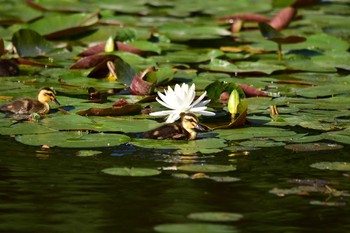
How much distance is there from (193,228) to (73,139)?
163 cm

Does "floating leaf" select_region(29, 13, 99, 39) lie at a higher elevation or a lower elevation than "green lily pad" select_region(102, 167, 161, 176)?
higher

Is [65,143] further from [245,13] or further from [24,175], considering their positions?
[245,13]

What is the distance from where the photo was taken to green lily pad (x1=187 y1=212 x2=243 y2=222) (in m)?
3.73

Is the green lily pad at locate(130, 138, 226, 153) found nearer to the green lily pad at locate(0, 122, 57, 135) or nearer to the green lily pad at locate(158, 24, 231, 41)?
the green lily pad at locate(0, 122, 57, 135)

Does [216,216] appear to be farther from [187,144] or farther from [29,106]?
[29,106]

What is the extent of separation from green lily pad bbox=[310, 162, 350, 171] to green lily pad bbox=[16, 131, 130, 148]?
3.40 feet

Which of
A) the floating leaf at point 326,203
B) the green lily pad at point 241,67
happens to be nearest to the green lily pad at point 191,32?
the green lily pad at point 241,67

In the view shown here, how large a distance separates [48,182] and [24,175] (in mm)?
189

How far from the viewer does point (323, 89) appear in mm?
6590

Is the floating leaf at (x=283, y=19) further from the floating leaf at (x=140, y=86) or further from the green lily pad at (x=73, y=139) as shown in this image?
the green lily pad at (x=73, y=139)

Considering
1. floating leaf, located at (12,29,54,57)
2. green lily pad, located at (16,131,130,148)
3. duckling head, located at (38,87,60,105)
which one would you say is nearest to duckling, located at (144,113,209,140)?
green lily pad, located at (16,131,130,148)

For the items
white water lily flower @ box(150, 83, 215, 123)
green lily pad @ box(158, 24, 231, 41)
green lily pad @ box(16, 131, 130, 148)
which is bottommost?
green lily pad @ box(16, 131, 130, 148)

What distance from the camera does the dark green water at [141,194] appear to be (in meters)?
3.72

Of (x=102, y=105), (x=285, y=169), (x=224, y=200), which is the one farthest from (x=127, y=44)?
(x=224, y=200)
